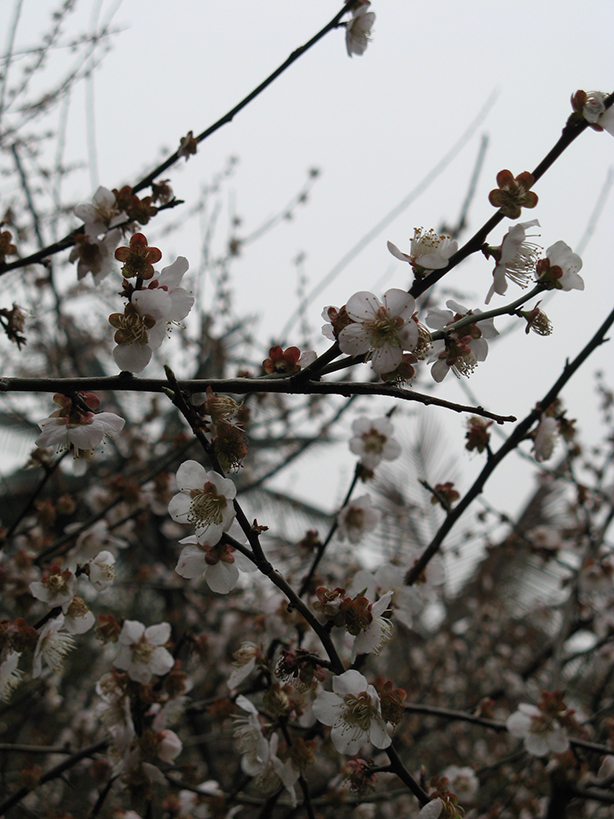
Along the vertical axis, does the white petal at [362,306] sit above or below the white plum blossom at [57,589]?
above

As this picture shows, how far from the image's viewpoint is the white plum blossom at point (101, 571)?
1262 mm

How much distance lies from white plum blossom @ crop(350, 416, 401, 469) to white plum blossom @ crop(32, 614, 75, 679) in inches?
39.4

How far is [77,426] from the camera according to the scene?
0.98 m

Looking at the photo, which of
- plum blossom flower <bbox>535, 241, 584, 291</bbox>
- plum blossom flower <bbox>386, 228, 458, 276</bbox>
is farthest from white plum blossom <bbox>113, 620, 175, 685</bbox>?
plum blossom flower <bbox>535, 241, 584, 291</bbox>

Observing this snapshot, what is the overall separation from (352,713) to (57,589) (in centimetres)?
70

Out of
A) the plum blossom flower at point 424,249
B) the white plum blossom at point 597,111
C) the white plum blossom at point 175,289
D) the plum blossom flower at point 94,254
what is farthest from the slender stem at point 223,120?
the white plum blossom at point 597,111

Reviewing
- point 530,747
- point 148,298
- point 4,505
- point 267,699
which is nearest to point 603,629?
point 530,747

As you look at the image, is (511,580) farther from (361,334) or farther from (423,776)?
(361,334)

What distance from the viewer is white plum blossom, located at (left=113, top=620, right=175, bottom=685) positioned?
137cm

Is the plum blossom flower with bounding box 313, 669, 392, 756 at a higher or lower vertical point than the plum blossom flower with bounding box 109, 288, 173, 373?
lower

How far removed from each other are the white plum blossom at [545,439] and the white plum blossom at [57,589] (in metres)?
1.24

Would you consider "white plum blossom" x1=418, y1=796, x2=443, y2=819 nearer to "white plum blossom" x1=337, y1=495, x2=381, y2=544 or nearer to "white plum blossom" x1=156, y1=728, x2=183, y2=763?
"white plum blossom" x1=156, y1=728, x2=183, y2=763

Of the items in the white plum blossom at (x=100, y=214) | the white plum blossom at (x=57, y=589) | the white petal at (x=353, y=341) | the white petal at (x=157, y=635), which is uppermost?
the white plum blossom at (x=100, y=214)

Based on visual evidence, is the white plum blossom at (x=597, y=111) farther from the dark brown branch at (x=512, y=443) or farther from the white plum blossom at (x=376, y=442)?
the white plum blossom at (x=376, y=442)
